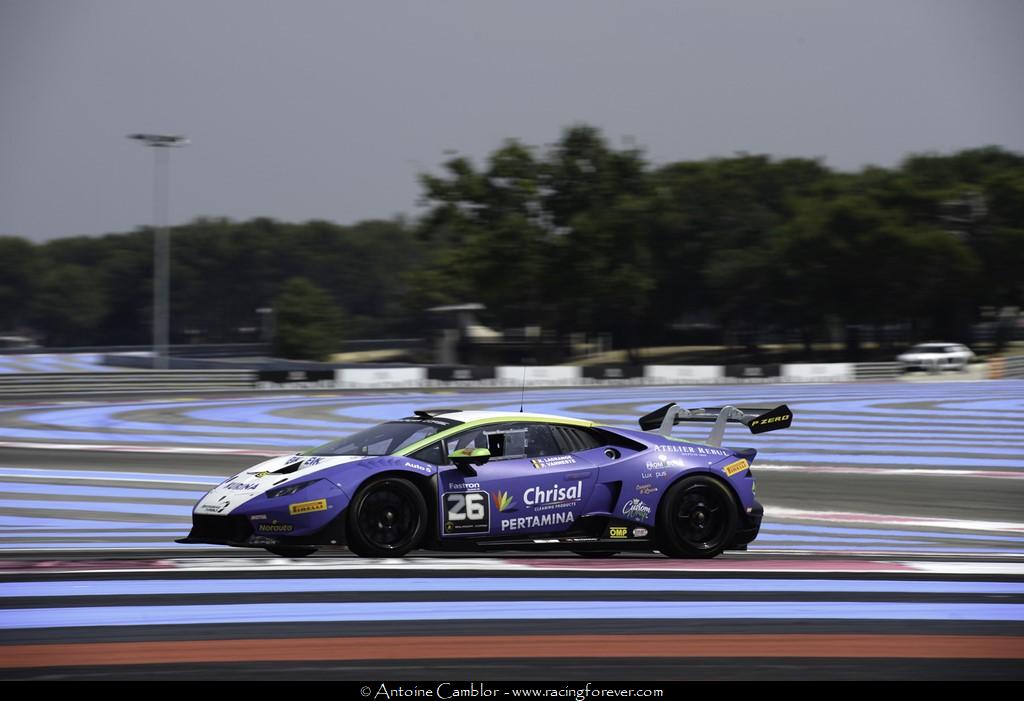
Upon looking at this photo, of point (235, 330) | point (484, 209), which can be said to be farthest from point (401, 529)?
point (235, 330)

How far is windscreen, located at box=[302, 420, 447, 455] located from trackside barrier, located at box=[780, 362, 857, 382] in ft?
117

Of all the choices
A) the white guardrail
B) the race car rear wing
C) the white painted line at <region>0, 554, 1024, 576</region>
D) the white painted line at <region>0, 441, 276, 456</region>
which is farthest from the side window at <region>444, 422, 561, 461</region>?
the white guardrail

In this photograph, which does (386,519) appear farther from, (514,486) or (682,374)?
(682,374)

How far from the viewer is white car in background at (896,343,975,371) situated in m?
48.1

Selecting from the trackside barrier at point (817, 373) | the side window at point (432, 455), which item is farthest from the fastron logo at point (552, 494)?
the trackside barrier at point (817, 373)

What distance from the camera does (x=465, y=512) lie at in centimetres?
823

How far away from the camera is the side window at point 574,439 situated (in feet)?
28.9

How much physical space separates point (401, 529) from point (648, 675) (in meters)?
3.05

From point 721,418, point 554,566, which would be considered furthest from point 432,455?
point 721,418

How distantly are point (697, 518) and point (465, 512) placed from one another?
1766mm

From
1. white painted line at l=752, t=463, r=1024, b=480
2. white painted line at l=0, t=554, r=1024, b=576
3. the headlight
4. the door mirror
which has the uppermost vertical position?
the door mirror

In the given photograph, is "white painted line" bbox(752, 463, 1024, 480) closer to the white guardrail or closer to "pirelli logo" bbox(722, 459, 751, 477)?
"pirelli logo" bbox(722, 459, 751, 477)

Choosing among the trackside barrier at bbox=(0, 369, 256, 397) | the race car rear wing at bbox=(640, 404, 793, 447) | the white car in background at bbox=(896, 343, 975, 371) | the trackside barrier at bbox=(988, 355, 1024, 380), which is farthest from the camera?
the white car in background at bbox=(896, 343, 975, 371)

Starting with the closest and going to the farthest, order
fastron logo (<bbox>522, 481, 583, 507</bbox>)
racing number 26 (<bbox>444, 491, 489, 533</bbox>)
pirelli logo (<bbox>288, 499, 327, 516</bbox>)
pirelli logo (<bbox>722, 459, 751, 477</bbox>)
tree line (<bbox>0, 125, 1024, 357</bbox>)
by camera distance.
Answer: pirelli logo (<bbox>288, 499, 327, 516</bbox>) → racing number 26 (<bbox>444, 491, 489, 533</bbox>) → fastron logo (<bbox>522, 481, 583, 507</bbox>) → pirelli logo (<bbox>722, 459, 751, 477</bbox>) → tree line (<bbox>0, 125, 1024, 357</bbox>)
